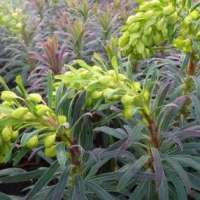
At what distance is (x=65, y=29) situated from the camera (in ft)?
11.2

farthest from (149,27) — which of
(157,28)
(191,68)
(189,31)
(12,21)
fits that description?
(12,21)

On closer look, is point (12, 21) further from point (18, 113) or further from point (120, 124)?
point (18, 113)

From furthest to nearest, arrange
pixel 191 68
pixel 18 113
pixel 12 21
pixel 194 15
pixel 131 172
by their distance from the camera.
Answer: pixel 12 21
pixel 191 68
pixel 194 15
pixel 131 172
pixel 18 113

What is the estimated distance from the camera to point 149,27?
1.87 meters

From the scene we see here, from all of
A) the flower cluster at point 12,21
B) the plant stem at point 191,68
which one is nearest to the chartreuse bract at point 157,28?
the plant stem at point 191,68

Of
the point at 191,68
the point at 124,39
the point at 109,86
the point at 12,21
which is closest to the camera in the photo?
the point at 109,86

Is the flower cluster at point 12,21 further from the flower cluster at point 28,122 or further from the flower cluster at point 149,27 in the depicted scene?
the flower cluster at point 28,122

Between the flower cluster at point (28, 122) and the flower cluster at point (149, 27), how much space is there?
57 cm

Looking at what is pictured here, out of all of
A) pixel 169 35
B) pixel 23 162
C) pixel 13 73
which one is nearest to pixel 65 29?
pixel 13 73

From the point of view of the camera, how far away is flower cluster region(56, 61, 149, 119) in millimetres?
1471

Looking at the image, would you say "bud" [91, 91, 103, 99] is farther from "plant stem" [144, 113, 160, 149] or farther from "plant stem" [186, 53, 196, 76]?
"plant stem" [186, 53, 196, 76]

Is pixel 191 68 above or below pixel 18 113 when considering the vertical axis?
below

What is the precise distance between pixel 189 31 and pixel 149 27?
172 millimetres

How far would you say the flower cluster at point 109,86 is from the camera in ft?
4.83
